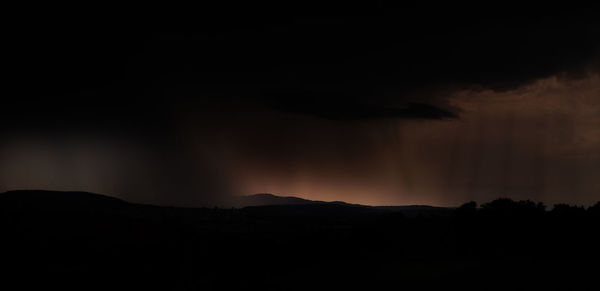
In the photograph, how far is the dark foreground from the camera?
3775cm

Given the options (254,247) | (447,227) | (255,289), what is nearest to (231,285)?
(255,289)

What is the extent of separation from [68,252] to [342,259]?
34.5m

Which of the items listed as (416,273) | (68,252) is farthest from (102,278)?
(416,273)

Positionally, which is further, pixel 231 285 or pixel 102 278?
pixel 102 278

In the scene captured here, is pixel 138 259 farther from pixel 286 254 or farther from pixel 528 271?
pixel 528 271

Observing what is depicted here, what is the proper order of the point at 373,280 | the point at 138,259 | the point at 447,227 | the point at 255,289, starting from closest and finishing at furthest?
the point at 255,289 → the point at 373,280 → the point at 138,259 → the point at 447,227

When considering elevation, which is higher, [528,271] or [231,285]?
[528,271]

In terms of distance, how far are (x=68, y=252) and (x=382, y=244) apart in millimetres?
40437

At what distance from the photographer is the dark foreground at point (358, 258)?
3775 cm

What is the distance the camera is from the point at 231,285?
37.5 metres

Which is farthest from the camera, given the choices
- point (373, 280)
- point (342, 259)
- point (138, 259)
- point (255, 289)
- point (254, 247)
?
point (254, 247)

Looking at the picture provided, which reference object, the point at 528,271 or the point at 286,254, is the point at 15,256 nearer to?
the point at 286,254

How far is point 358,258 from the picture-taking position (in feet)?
172

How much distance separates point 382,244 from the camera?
59500 millimetres
